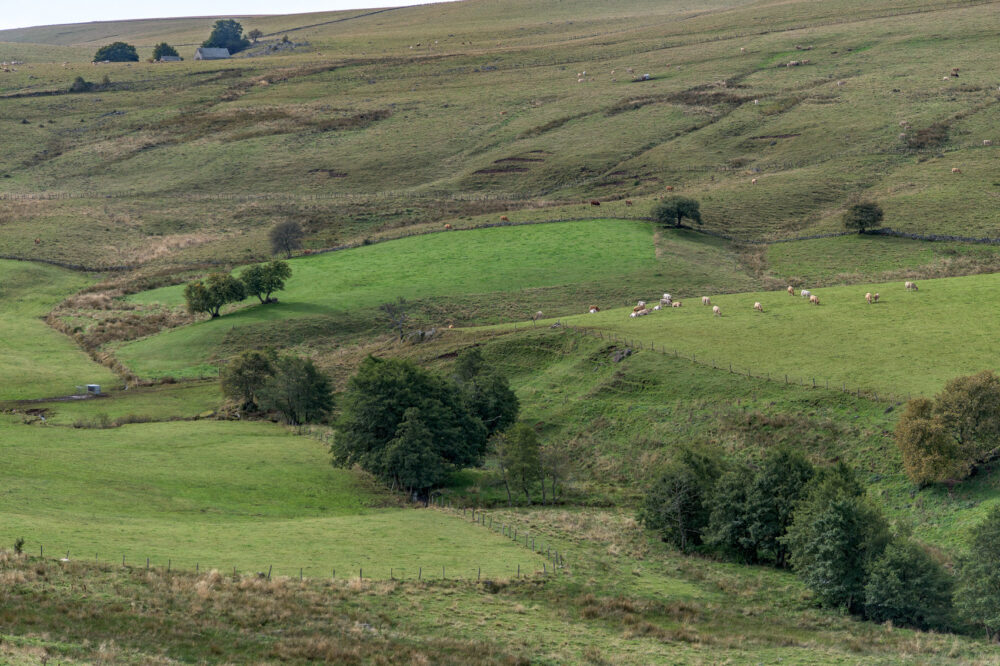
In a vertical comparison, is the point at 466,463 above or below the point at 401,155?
below

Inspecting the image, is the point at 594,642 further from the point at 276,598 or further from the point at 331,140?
the point at 331,140

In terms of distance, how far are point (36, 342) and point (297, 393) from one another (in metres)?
37.4

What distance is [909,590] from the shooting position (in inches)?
1788

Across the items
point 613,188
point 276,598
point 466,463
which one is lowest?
point 466,463

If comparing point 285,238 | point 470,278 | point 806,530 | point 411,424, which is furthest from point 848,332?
point 285,238

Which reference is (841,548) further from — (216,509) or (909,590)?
(216,509)

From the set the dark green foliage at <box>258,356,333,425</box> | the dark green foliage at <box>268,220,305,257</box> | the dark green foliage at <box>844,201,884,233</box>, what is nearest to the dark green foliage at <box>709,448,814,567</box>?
the dark green foliage at <box>258,356,333,425</box>

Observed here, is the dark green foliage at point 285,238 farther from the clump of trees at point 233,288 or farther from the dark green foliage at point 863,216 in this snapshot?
the dark green foliage at point 863,216

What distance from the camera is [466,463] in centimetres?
7156

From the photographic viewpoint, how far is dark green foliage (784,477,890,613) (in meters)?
47.8

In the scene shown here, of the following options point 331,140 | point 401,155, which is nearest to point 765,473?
point 401,155

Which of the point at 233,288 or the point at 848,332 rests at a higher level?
the point at 233,288

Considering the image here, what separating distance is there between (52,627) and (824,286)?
3375 inches

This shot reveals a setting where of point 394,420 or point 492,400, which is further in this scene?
point 492,400
